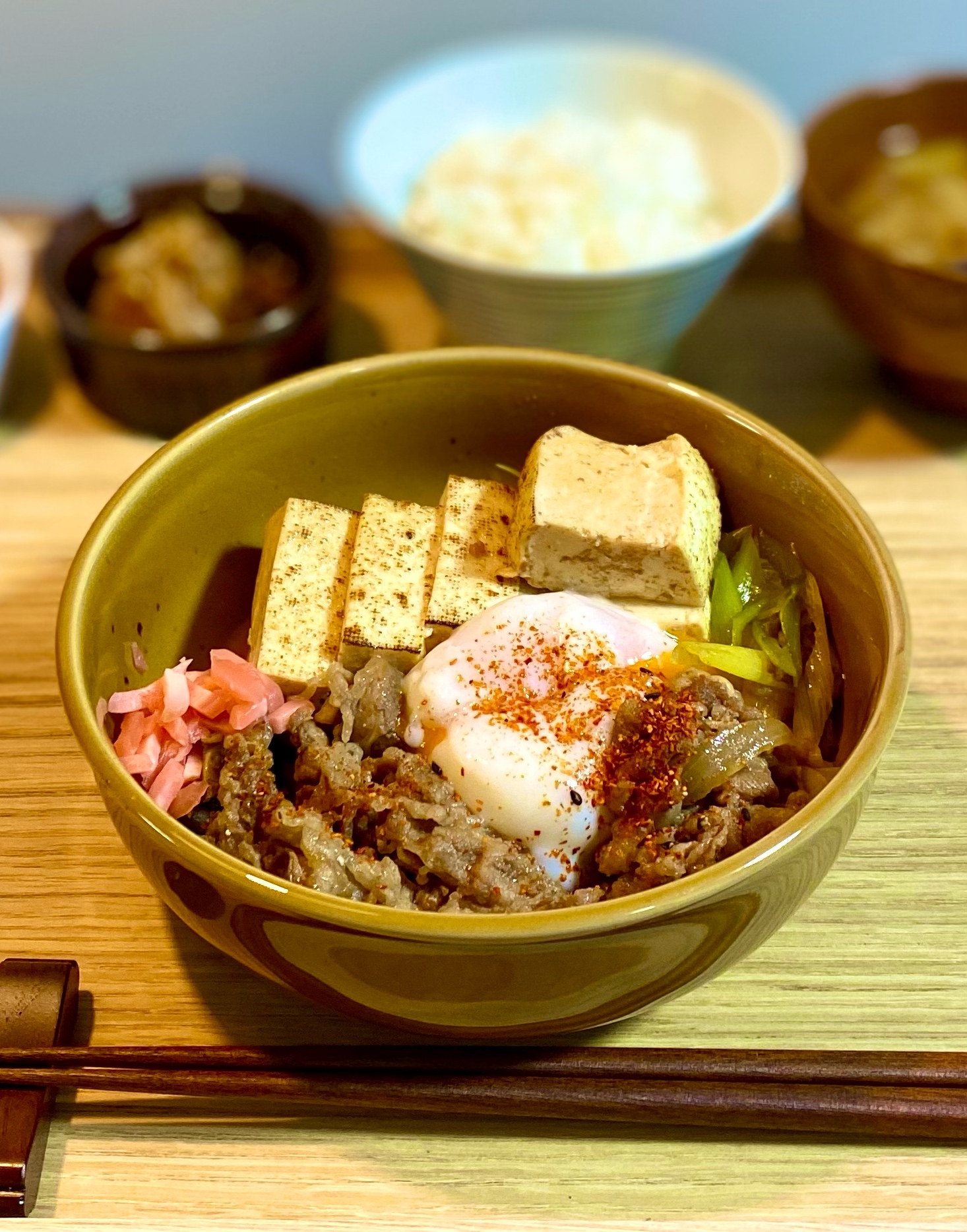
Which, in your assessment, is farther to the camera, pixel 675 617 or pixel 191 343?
pixel 191 343

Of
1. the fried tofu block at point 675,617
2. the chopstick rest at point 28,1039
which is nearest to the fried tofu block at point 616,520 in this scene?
the fried tofu block at point 675,617

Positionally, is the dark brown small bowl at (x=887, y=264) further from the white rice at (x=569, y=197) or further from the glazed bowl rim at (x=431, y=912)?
the glazed bowl rim at (x=431, y=912)

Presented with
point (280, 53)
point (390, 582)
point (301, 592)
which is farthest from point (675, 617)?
point (280, 53)

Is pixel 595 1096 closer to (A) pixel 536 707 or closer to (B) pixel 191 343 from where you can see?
(A) pixel 536 707

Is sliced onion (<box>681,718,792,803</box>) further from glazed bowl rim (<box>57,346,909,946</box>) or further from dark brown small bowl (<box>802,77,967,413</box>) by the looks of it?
dark brown small bowl (<box>802,77,967,413</box>)

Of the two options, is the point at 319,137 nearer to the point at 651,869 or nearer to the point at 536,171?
the point at 536,171

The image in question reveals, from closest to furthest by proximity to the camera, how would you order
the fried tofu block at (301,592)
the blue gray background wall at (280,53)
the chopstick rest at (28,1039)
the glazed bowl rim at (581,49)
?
1. the chopstick rest at (28,1039)
2. the fried tofu block at (301,592)
3. the glazed bowl rim at (581,49)
4. the blue gray background wall at (280,53)

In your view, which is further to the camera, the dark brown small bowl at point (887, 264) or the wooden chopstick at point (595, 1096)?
the dark brown small bowl at point (887, 264)
